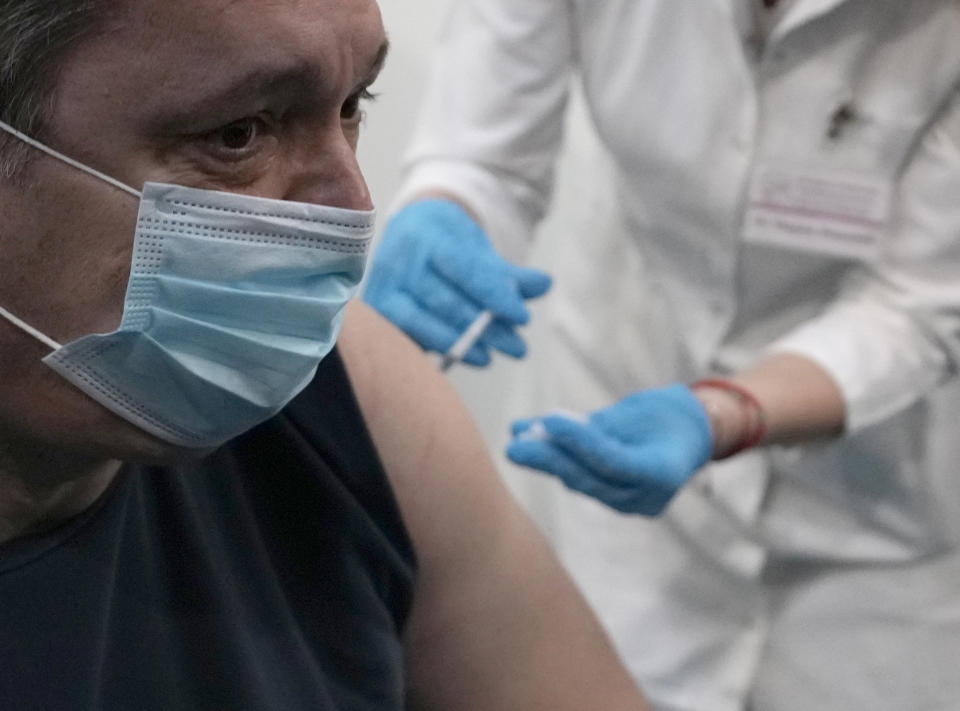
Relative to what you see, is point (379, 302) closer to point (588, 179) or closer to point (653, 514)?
point (653, 514)

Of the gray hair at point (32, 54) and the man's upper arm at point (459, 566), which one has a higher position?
the gray hair at point (32, 54)

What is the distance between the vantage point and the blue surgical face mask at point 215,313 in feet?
2.64

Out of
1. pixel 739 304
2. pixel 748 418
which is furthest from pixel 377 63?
pixel 739 304

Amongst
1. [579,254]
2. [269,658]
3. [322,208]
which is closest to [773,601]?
[579,254]

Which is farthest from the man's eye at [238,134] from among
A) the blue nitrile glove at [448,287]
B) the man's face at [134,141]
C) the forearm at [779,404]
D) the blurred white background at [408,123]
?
the blurred white background at [408,123]

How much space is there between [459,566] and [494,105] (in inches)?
30.4

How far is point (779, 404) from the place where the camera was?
4.89ft

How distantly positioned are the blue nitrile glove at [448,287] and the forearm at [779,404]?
9.9 inches

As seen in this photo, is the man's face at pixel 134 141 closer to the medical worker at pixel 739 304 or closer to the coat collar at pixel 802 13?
the medical worker at pixel 739 304

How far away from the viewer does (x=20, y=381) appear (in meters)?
0.81

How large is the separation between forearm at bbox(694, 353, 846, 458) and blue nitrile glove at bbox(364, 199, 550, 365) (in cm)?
25

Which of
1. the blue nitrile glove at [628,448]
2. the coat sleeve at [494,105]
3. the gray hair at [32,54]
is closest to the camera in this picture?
the gray hair at [32,54]

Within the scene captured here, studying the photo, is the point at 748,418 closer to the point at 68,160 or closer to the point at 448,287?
the point at 448,287

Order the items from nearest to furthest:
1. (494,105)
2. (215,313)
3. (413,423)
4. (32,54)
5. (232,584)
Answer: (32,54)
(215,313)
(232,584)
(413,423)
(494,105)
